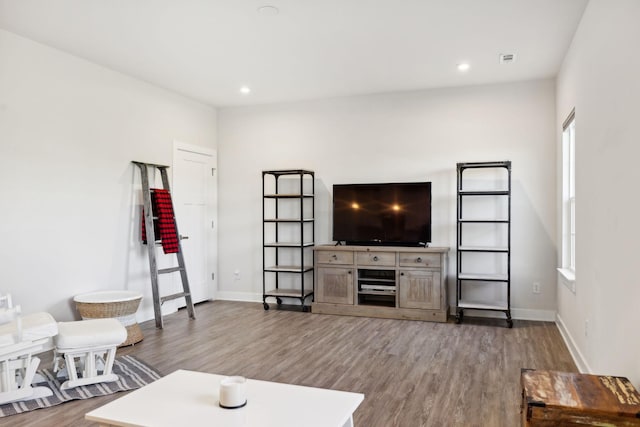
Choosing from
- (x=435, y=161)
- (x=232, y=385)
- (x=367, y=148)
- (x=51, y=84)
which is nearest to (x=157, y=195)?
(x=51, y=84)

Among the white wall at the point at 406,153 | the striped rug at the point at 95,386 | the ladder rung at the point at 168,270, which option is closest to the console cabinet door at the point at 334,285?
the white wall at the point at 406,153

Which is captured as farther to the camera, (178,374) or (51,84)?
(51,84)

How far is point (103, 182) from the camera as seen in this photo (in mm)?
4750

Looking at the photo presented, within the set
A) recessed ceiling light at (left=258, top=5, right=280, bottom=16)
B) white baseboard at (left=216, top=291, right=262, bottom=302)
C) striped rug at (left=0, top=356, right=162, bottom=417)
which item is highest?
recessed ceiling light at (left=258, top=5, right=280, bottom=16)

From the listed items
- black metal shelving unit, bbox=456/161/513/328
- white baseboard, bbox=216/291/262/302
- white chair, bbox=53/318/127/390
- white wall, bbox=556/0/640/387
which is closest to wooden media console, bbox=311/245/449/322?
black metal shelving unit, bbox=456/161/513/328

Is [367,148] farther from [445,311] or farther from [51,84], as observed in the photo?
[51,84]

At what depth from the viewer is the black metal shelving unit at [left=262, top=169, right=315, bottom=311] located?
19.5 ft

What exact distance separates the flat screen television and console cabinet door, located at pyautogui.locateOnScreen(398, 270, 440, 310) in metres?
0.43

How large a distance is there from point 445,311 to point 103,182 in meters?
3.78

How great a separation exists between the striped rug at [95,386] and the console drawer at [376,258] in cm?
261

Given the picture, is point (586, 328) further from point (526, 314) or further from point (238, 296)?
point (238, 296)

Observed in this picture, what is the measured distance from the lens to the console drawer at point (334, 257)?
551cm

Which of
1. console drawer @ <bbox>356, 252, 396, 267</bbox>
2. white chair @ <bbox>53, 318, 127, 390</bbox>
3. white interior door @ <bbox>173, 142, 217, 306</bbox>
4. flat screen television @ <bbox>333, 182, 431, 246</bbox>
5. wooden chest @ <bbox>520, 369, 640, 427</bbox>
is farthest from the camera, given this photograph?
white interior door @ <bbox>173, 142, 217, 306</bbox>

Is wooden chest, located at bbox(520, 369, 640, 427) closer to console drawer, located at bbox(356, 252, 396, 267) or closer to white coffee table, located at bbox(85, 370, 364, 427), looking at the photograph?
white coffee table, located at bbox(85, 370, 364, 427)
